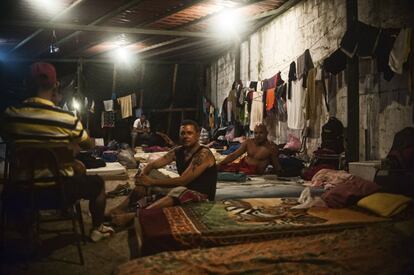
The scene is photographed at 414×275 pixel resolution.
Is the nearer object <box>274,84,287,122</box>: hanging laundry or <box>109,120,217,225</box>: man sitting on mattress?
<box>109,120,217,225</box>: man sitting on mattress

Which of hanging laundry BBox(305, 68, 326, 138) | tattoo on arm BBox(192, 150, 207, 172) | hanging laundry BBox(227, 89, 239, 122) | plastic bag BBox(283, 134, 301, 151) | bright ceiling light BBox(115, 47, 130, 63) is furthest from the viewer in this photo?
bright ceiling light BBox(115, 47, 130, 63)

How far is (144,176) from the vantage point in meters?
5.03

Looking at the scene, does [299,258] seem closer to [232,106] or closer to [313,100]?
[313,100]

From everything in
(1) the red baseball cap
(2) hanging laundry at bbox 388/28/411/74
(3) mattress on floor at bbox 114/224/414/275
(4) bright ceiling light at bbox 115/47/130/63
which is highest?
(4) bright ceiling light at bbox 115/47/130/63

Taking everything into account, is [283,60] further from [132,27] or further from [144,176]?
[144,176]

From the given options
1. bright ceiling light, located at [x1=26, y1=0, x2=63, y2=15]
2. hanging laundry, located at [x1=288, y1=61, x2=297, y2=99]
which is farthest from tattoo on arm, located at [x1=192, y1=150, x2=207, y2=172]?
bright ceiling light, located at [x1=26, y1=0, x2=63, y2=15]

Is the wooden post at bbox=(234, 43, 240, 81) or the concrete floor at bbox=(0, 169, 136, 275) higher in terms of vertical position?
the wooden post at bbox=(234, 43, 240, 81)

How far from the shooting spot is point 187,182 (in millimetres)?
4773

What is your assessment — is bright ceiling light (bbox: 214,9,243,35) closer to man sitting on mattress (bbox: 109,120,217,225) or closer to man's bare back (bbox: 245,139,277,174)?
man's bare back (bbox: 245,139,277,174)

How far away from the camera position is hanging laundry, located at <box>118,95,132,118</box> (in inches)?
688

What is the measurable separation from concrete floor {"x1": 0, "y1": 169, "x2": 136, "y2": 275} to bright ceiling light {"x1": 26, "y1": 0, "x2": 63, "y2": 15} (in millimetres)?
5530

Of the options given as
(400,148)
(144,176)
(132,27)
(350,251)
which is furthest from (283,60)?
(350,251)

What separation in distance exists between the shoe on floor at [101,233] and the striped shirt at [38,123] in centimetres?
115

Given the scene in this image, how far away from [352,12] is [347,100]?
1.51 m
